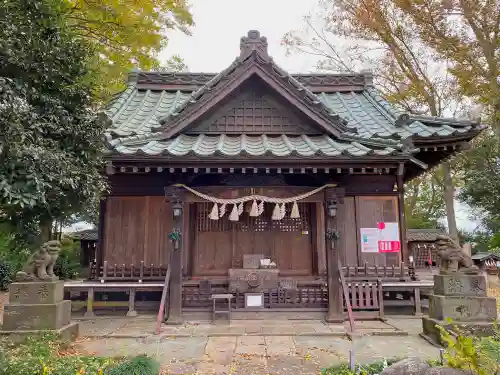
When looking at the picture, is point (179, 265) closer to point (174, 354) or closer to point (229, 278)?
point (229, 278)

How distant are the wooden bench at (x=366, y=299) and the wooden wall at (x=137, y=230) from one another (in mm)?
5166

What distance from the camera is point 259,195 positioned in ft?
29.6

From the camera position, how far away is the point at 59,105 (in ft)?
17.8

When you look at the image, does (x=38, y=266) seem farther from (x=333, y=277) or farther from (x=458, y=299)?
(x=458, y=299)

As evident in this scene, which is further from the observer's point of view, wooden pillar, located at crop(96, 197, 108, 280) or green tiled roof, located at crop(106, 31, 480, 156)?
wooden pillar, located at crop(96, 197, 108, 280)

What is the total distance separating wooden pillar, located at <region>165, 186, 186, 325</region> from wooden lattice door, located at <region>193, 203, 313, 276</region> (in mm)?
1104

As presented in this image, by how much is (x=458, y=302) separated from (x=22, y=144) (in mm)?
8365

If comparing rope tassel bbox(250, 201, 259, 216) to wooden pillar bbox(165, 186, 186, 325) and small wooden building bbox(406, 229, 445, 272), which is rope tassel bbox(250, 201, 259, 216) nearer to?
wooden pillar bbox(165, 186, 186, 325)

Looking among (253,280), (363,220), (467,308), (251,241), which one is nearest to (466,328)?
(467,308)

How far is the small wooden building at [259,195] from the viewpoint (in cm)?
884

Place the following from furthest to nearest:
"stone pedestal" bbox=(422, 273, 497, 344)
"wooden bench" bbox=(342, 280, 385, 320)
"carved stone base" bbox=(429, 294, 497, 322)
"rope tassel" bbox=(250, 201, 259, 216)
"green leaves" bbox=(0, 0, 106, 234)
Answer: "wooden bench" bbox=(342, 280, 385, 320) < "rope tassel" bbox=(250, 201, 259, 216) < "carved stone base" bbox=(429, 294, 497, 322) < "stone pedestal" bbox=(422, 273, 497, 344) < "green leaves" bbox=(0, 0, 106, 234)

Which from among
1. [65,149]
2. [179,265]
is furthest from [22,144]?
[179,265]

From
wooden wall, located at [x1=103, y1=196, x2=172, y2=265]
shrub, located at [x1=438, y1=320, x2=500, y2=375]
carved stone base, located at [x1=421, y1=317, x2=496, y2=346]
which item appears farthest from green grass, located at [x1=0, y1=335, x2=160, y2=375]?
carved stone base, located at [x1=421, y1=317, x2=496, y2=346]

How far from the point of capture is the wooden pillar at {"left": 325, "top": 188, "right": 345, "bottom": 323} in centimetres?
866
